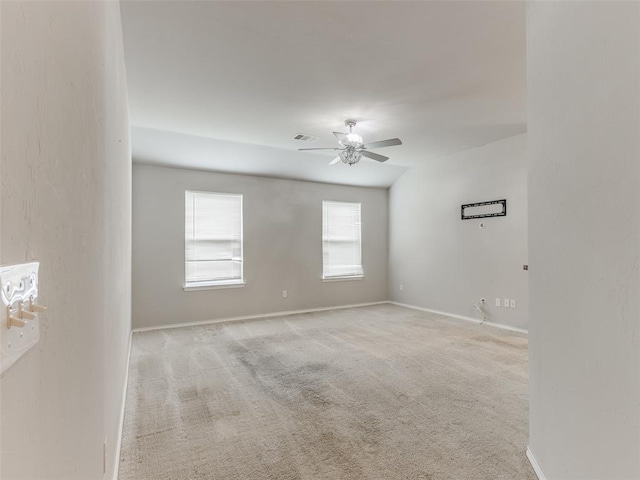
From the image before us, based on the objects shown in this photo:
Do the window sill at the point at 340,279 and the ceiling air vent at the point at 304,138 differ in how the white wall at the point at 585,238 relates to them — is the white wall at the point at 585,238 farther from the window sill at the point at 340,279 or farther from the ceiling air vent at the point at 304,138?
the window sill at the point at 340,279

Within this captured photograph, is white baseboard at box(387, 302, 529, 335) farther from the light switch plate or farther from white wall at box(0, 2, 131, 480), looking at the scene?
the light switch plate

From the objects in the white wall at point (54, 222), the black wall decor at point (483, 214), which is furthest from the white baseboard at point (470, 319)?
the white wall at point (54, 222)

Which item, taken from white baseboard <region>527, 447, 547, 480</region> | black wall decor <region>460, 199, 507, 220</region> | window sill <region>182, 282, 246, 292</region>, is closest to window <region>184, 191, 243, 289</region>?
window sill <region>182, 282, 246, 292</region>

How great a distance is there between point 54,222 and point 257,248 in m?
5.15

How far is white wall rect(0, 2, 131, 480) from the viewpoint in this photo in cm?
48

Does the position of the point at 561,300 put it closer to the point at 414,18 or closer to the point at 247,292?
the point at 414,18

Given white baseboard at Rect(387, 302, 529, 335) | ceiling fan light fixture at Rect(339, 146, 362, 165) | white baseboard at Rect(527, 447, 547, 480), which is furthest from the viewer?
white baseboard at Rect(387, 302, 529, 335)

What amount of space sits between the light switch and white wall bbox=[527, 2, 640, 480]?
156 centimetres

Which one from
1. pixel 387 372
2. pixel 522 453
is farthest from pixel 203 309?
pixel 522 453

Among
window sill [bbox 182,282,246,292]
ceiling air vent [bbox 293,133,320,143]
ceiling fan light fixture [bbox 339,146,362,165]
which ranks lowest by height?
window sill [bbox 182,282,246,292]

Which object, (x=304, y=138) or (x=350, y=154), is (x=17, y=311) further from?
(x=304, y=138)

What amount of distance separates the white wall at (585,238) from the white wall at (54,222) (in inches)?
62.0

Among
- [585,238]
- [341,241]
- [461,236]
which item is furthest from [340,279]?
[585,238]

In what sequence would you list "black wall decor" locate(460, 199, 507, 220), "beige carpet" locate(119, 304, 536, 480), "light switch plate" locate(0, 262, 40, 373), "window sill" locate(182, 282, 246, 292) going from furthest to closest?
"window sill" locate(182, 282, 246, 292), "black wall decor" locate(460, 199, 507, 220), "beige carpet" locate(119, 304, 536, 480), "light switch plate" locate(0, 262, 40, 373)
